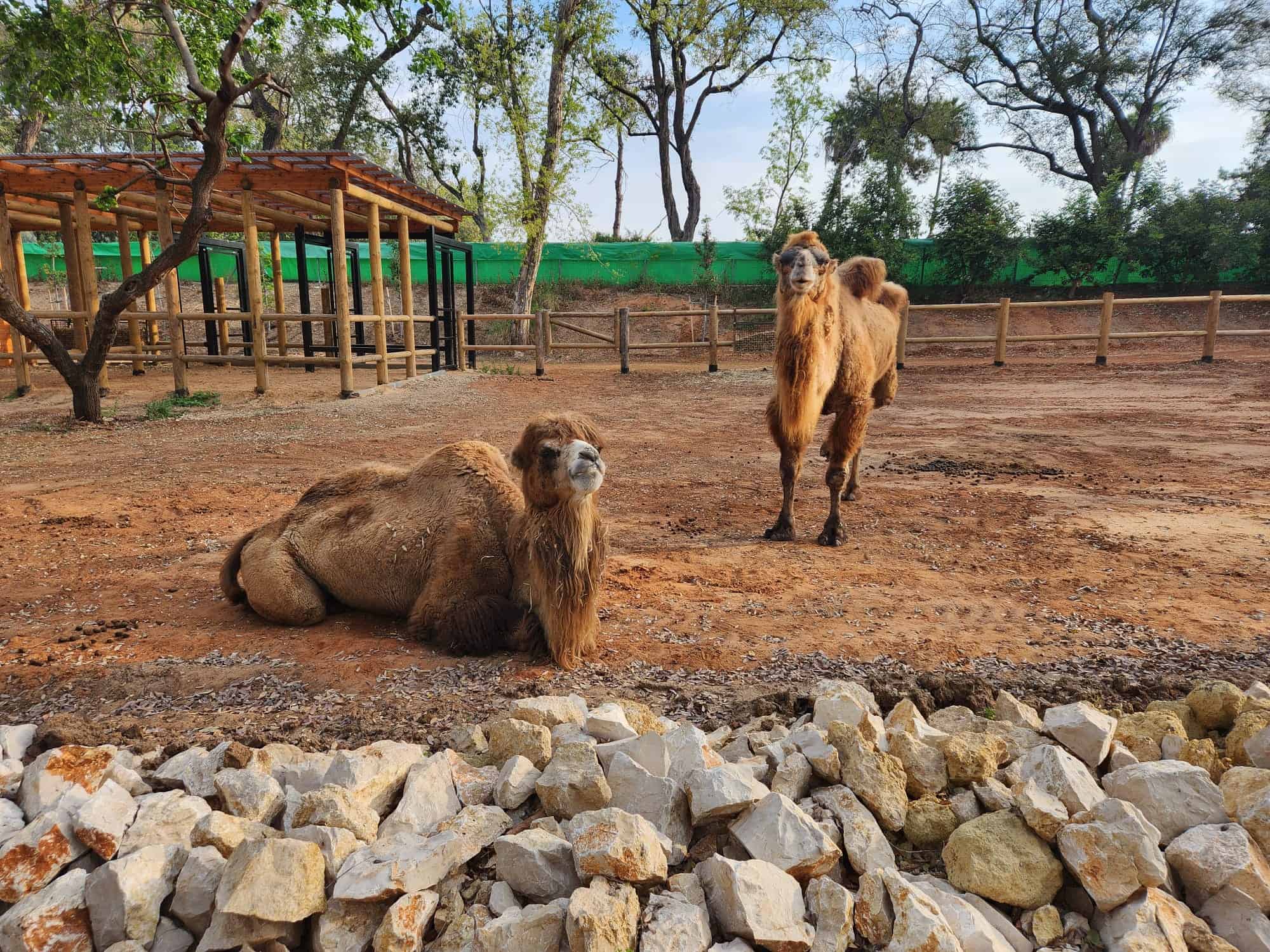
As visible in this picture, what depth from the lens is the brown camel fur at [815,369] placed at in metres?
5.41

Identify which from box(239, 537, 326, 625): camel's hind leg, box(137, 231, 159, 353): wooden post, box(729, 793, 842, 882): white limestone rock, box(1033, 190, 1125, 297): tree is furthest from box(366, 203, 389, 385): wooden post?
box(1033, 190, 1125, 297): tree

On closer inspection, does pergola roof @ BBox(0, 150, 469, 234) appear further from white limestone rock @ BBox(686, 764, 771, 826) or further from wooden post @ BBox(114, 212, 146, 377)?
white limestone rock @ BBox(686, 764, 771, 826)

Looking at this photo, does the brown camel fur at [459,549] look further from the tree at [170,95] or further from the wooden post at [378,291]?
the wooden post at [378,291]

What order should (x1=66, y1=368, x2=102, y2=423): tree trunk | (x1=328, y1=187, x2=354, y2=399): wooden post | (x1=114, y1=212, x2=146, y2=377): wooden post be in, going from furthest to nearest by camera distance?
(x1=114, y1=212, x2=146, y2=377): wooden post
(x1=328, y1=187, x2=354, y2=399): wooden post
(x1=66, y1=368, x2=102, y2=423): tree trunk

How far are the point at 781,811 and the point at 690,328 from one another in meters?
23.9

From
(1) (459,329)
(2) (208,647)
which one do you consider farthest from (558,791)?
(1) (459,329)

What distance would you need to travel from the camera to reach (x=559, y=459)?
346 cm

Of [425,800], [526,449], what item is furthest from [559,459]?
[425,800]

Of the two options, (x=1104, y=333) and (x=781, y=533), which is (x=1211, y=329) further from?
(x=781, y=533)

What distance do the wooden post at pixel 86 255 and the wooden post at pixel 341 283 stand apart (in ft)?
12.0

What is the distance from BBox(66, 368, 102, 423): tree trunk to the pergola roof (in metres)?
2.78

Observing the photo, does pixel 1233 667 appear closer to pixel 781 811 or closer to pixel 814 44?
pixel 781 811

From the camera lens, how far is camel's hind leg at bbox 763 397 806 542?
5672 millimetres

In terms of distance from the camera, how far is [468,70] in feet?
87.1
